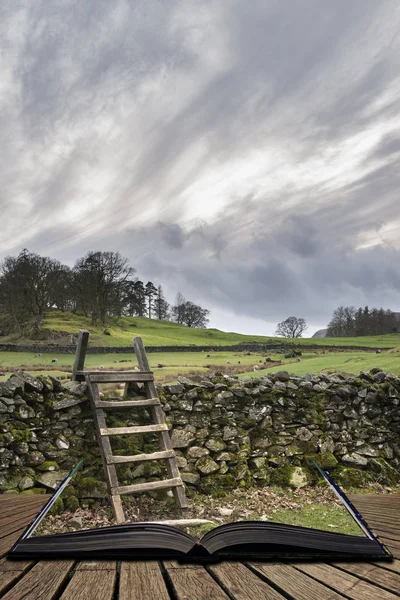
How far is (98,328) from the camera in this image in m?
50.9

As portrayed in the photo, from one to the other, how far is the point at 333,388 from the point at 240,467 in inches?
117

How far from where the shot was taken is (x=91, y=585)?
1287mm

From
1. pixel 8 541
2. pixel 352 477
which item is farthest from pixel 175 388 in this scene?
pixel 8 541

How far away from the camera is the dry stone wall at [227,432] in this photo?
267 inches

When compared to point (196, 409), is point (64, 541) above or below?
above

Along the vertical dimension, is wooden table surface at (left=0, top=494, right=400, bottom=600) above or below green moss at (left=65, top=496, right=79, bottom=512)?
above

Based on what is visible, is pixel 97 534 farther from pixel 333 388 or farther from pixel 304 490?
pixel 333 388

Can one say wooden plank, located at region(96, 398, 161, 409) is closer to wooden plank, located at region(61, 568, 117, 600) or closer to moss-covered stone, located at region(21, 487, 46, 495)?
moss-covered stone, located at region(21, 487, 46, 495)

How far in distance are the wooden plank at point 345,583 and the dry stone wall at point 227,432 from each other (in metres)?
6.11

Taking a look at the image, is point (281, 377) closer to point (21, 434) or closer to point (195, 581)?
point (21, 434)

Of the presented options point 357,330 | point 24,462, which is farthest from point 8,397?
point 357,330

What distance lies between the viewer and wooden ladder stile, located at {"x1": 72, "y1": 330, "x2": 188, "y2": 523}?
6.03 m

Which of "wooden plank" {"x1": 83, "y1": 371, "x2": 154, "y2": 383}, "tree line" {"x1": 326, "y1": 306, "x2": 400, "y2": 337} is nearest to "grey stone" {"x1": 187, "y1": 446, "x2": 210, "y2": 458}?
"wooden plank" {"x1": 83, "y1": 371, "x2": 154, "y2": 383}

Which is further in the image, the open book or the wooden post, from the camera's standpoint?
the wooden post
